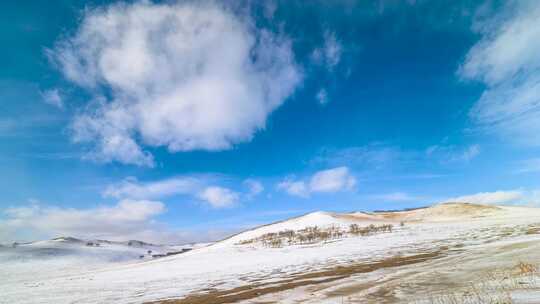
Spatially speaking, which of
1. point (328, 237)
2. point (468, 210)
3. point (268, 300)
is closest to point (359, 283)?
point (268, 300)

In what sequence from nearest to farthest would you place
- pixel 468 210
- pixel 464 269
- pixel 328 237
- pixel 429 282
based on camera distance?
1. pixel 429 282
2. pixel 464 269
3. pixel 328 237
4. pixel 468 210

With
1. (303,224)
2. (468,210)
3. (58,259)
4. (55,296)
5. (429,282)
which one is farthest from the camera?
(468,210)

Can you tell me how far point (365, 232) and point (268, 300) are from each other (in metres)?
47.4

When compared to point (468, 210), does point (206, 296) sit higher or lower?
lower

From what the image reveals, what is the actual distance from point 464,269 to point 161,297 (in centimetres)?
1484

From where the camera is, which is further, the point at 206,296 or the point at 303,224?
the point at 303,224

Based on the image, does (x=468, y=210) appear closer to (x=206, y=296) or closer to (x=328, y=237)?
(x=328, y=237)

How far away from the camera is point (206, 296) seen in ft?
49.2

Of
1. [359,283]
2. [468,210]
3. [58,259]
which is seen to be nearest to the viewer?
[359,283]

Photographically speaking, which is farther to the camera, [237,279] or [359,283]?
[237,279]

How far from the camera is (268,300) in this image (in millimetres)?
12492

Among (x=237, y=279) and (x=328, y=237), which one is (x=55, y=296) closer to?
(x=237, y=279)

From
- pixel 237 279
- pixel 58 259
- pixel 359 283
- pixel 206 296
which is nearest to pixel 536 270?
pixel 359 283

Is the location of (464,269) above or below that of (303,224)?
below
